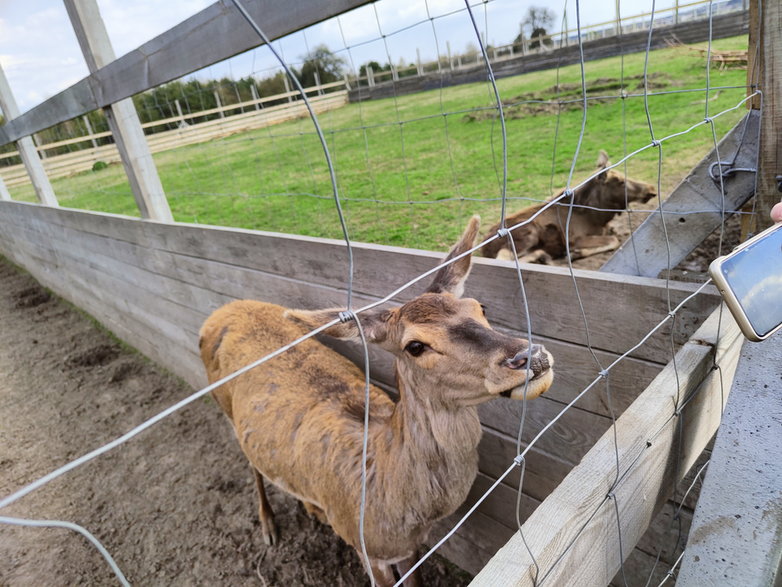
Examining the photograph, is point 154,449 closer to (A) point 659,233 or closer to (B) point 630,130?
(A) point 659,233

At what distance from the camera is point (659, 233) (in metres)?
2.09

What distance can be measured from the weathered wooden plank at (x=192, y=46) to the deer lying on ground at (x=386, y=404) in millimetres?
1195

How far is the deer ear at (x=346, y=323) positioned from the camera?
138 centimetres

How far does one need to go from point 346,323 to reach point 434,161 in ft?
24.6

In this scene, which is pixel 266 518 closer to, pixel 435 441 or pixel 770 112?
pixel 435 441

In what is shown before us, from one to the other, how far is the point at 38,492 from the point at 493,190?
18.0 feet

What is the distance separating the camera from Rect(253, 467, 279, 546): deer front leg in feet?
9.62

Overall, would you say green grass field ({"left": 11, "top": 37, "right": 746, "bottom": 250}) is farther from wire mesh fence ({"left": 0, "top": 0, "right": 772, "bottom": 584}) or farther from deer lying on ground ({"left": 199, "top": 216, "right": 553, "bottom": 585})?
deer lying on ground ({"left": 199, "top": 216, "right": 553, "bottom": 585})

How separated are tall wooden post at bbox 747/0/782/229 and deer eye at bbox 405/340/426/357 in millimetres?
1377

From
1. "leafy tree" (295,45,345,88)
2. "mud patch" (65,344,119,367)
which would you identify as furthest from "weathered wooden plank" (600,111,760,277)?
"mud patch" (65,344,119,367)

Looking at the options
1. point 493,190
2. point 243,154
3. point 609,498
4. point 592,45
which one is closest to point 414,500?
point 609,498

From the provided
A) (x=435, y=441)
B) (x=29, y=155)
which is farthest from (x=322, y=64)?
(x=435, y=441)

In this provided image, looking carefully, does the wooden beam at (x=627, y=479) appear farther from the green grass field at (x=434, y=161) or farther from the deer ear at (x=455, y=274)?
the green grass field at (x=434, y=161)

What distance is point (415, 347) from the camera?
1.54m
